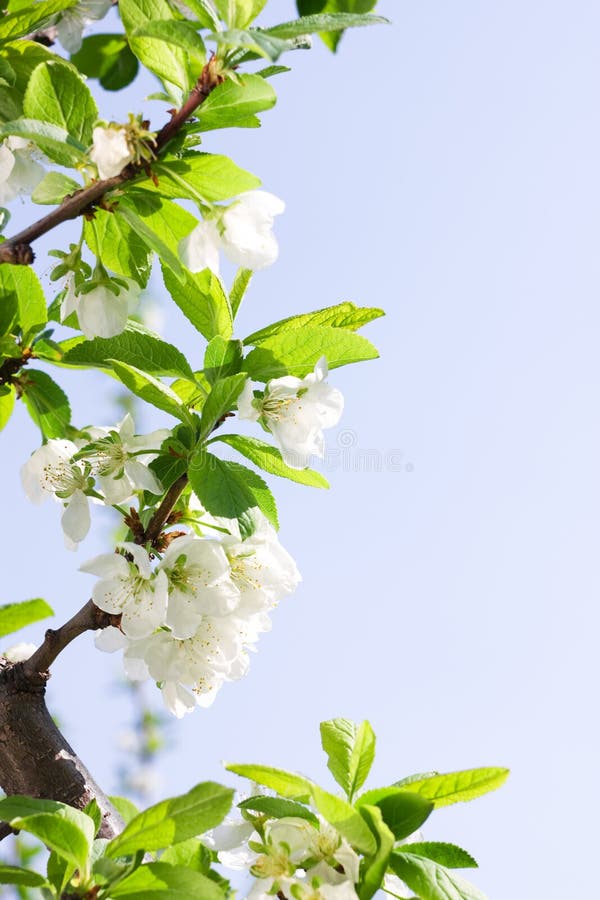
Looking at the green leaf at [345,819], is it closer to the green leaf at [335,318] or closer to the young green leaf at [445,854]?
the young green leaf at [445,854]

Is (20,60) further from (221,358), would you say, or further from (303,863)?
(303,863)

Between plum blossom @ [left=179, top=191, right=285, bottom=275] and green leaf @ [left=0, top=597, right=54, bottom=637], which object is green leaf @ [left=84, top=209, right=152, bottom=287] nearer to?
plum blossom @ [left=179, top=191, right=285, bottom=275]

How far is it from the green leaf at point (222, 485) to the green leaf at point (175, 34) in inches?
20.6

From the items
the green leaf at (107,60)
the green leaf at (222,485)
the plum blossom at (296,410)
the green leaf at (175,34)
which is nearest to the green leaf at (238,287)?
the plum blossom at (296,410)

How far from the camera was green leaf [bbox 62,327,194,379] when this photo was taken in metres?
1.37

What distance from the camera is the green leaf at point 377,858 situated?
106cm

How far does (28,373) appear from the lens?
156cm

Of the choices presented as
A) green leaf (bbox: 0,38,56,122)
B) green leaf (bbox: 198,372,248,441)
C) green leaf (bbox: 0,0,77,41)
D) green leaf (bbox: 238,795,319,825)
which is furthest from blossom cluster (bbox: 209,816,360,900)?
green leaf (bbox: 0,0,77,41)

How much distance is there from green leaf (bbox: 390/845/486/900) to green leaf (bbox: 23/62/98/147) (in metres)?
1.00

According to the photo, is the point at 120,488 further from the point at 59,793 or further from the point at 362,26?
the point at 362,26

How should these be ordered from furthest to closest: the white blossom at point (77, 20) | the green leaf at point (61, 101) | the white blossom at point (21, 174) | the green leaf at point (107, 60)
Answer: the green leaf at point (107, 60)
the white blossom at point (77, 20)
the white blossom at point (21, 174)
the green leaf at point (61, 101)

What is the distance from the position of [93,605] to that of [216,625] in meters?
0.20

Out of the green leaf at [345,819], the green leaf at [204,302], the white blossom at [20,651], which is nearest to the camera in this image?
the green leaf at [345,819]

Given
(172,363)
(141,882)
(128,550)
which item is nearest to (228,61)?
(172,363)
